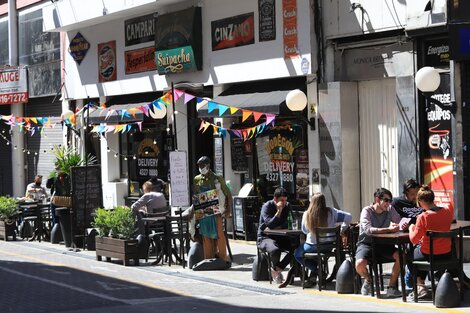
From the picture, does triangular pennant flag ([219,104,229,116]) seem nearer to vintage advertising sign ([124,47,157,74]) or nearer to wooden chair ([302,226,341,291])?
vintage advertising sign ([124,47,157,74])

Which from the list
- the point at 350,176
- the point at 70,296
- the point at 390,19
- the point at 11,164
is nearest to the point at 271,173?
the point at 350,176

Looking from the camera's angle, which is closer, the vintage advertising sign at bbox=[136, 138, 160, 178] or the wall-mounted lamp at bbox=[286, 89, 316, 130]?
the wall-mounted lamp at bbox=[286, 89, 316, 130]

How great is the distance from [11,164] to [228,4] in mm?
15028

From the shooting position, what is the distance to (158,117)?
76.2 feet

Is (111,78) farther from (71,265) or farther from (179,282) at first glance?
(179,282)

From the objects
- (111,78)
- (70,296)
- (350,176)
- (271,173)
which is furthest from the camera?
(111,78)

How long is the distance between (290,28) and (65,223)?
6.19 meters

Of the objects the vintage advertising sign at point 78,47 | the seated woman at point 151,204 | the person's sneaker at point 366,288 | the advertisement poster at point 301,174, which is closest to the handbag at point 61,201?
the seated woman at point 151,204

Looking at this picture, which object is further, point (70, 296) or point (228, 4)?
point (228, 4)

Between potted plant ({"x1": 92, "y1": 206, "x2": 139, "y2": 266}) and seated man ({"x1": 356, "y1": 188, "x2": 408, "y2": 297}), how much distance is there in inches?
203

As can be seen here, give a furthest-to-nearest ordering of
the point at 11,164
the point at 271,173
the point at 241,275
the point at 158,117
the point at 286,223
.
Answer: the point at 11,164 → the point at 158,117 → the point at 271,173 → the point at 241,275 → the point at 286,223

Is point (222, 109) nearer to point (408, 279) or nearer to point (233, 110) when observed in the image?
point (233, 110)

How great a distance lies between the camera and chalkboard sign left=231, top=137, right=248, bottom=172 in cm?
2156

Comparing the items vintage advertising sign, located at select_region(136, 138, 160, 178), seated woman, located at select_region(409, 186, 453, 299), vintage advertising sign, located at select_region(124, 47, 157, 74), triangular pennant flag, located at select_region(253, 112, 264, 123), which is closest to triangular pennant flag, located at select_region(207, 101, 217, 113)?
triangular pennant flag, located at select_region(253, 112, 264, 123)
